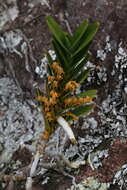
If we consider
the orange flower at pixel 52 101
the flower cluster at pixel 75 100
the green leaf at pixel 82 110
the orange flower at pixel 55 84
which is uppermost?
the orange flower at pixel 55 84

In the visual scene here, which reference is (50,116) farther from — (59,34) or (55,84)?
(59,34)

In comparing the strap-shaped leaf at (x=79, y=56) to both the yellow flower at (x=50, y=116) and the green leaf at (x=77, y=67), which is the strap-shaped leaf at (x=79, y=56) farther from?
the yellow flower at (x=50, y=116)

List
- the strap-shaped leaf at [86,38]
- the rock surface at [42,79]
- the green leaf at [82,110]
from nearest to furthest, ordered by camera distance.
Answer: the strap-shaped leaf at [86,38] → the green leaf at [82,110] → the rock surface at [42,79]

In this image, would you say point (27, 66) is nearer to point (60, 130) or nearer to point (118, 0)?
point (60, 130)

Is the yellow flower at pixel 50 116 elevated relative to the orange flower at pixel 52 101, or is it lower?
lower

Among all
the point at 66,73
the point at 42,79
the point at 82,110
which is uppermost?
the point at 42,79

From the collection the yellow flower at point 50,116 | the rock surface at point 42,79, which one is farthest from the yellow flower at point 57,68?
the rock surface at point 42,79

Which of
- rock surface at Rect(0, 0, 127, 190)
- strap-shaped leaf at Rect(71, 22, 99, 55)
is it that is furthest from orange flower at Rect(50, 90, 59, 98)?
→ rock surface at Rect(0, 0, 127, 190)

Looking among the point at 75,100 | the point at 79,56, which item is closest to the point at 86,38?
the point at 79,56
